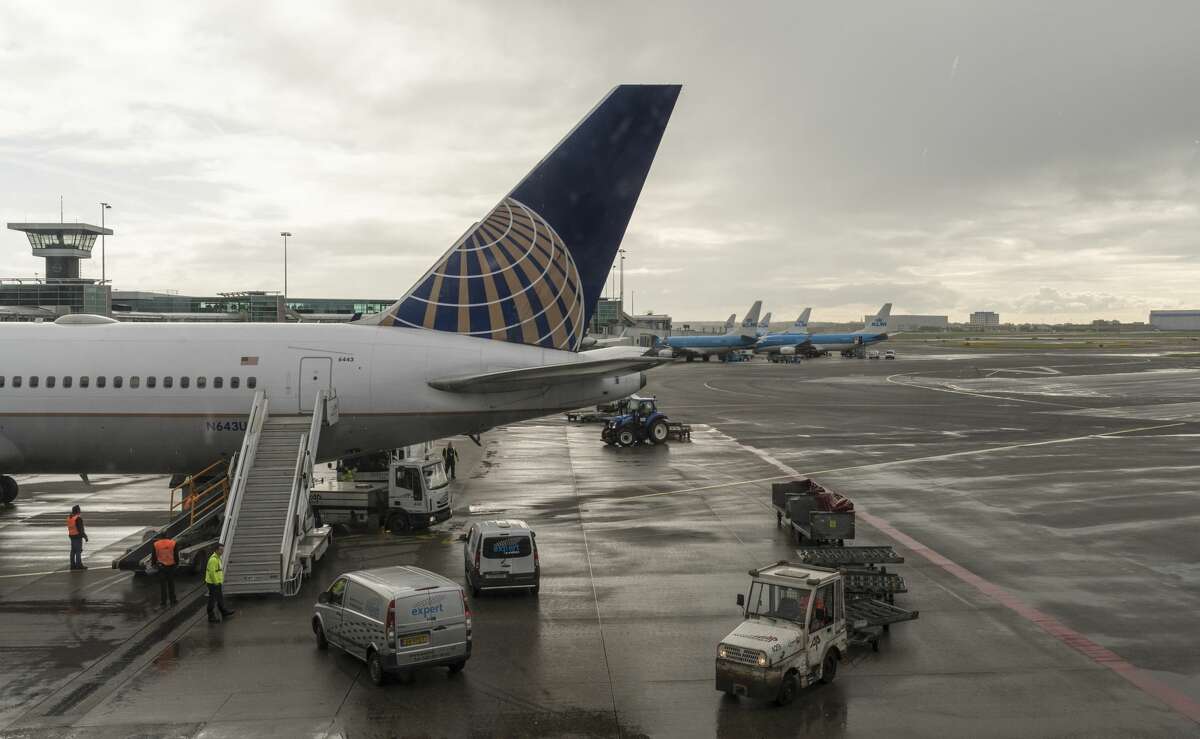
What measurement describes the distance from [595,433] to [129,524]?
3293 centimetres

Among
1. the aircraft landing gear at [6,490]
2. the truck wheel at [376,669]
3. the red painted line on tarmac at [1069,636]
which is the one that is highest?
the red painted line on tarmac at [1069,636]

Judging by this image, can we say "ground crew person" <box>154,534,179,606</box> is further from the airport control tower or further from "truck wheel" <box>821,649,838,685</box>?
the airport control tower

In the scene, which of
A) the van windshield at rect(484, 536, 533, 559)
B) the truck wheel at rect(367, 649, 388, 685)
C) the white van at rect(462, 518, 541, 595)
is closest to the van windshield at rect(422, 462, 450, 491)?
the white van at rect(462, 518, 541, 595)

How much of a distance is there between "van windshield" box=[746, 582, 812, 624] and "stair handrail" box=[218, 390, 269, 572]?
1426cm

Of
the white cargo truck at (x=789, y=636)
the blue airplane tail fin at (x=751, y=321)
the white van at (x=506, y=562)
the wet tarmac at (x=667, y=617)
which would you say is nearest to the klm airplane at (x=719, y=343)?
the blue airplane tail fin at (x=751, y=321)

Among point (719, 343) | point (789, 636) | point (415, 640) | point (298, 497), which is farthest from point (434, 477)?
point (719, 343)

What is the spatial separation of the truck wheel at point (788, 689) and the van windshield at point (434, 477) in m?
17.5

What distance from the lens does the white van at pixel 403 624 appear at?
16766 mm

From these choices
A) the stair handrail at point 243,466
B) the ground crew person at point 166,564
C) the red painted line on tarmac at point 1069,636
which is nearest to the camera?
the red painted line on tarmac at point 1069,636

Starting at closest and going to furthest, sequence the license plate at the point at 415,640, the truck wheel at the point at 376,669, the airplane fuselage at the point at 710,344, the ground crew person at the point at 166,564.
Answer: the license plate at the point at 415,640
the truck wheel at the point at 376,669
the ground crew person at the point at 166,564
the airplane fuselage at the point at 710,344

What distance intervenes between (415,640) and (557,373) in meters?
11.0

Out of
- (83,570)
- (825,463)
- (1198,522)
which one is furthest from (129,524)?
(1198,522)

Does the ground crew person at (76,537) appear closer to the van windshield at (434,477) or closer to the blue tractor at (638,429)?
the van windshield at (434,477)

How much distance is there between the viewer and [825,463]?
45062 millimetres
